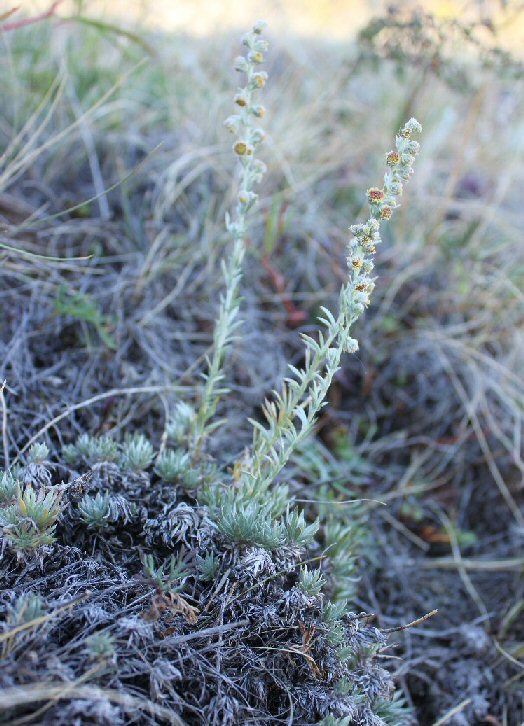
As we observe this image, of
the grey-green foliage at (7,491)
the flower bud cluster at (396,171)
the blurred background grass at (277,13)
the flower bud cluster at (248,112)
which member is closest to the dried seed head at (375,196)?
the flower bud cluster at (396,171)

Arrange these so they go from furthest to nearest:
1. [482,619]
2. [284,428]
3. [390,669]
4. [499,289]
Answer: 1. [499,289]
2. [482,619]
3. [390,669]
4. [284,428]

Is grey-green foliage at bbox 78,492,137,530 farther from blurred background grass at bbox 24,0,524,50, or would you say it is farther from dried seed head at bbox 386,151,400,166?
blurred background grass at bbox 24,0,524,50

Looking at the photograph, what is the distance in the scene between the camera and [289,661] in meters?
1.56

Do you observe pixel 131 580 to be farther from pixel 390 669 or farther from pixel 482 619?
pixel 482 619

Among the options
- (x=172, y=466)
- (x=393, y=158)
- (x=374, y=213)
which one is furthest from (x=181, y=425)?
(x=393, y=158)

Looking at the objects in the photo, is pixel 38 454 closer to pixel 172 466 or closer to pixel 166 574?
pixel 172 466

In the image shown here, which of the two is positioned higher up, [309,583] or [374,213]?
[374,213]

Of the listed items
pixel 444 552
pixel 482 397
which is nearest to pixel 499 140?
pixel 482 397

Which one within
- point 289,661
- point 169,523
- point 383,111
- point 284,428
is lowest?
point 289,661

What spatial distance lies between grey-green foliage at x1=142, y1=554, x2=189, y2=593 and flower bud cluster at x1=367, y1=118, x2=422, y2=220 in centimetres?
95

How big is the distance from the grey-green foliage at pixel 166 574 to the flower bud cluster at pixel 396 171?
949mm

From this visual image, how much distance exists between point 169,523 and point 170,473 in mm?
175

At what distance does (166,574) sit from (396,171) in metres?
1.12

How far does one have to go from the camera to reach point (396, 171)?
1.51 meters
